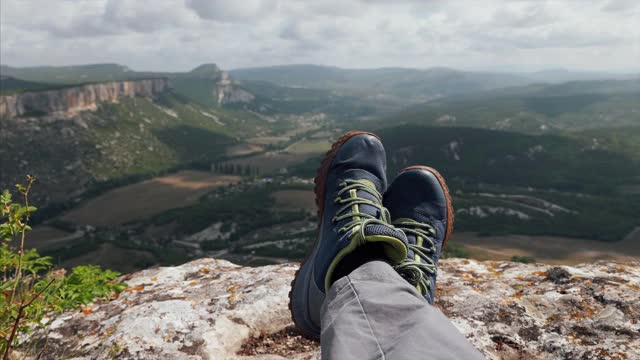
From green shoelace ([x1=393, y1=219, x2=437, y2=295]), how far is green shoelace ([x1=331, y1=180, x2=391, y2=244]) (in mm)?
385

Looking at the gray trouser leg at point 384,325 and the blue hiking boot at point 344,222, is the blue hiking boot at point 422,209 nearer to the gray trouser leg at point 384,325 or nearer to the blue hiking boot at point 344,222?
the blue hiking boot at point 344,222

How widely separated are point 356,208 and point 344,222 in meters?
0.30

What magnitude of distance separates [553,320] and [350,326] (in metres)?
3.17

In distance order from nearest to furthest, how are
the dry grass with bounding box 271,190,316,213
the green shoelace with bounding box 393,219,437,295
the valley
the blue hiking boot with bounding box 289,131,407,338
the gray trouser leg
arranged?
1. the gray trouser leg
2. the blue hiking boot with bounding box 289,131,407,338
3. the green shoelace with bounding box 393,219,437,295
4. the valley
5. the dry grass with bounding box 271,190,316,213

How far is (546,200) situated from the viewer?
138 metres

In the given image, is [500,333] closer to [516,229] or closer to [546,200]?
[516,229]

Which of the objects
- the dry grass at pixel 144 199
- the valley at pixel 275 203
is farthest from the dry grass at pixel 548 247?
the dry grass at pixel 144 199

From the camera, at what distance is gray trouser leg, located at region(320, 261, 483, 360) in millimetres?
2330

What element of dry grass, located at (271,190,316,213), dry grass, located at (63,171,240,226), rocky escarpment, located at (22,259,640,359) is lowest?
dry grass, located at (63,171,240,226)

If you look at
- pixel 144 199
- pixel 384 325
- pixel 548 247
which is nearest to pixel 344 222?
pixel 384 325

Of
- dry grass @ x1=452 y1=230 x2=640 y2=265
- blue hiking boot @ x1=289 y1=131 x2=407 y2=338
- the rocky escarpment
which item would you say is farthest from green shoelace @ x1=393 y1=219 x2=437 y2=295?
dry grass @ x1=452 y1=230 x2=640 y2=265

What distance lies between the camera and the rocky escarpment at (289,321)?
4055 mm

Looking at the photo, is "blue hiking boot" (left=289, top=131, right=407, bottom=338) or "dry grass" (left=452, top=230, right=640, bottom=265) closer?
"blue hiking boot" (left=289, top=131, right=407, bottom=338)

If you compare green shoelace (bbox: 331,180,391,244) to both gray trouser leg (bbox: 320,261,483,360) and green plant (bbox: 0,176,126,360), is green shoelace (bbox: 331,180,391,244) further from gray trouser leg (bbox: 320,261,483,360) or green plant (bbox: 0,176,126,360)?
green plant (bbox: 0,176,126,360)
